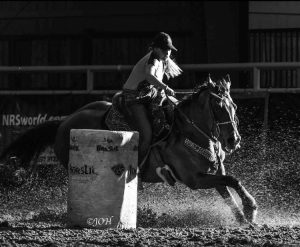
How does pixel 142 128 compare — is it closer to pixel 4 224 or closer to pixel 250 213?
pixel 250 213

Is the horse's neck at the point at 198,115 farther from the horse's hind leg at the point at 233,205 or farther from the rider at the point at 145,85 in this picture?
the horse's hind leg at the point at 233,205

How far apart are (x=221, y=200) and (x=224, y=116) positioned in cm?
177

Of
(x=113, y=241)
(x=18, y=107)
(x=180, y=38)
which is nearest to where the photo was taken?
(x=113, y=241)

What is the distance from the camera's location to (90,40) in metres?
17.4

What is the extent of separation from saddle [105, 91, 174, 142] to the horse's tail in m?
1.20

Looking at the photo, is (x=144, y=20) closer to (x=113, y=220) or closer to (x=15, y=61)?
(x=15, y=61)

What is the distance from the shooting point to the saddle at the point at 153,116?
10078 millimetres

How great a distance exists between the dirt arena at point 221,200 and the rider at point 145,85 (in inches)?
40.6

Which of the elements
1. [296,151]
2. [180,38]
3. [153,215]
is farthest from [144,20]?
[153,215]

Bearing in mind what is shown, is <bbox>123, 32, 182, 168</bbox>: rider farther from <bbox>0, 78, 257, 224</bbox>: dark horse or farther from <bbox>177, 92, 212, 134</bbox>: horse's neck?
<bbox>177, 92, 212, 134</bbox>: horse's neck

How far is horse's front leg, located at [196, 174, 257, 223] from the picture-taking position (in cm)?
934

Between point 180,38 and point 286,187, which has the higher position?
point 180,38

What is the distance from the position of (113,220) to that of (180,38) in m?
8.99

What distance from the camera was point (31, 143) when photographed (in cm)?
1130
